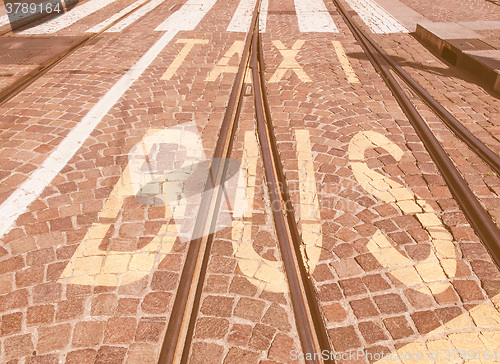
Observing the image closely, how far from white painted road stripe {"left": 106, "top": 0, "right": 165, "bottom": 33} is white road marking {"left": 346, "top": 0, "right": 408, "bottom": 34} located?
6056mm

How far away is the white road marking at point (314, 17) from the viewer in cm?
945

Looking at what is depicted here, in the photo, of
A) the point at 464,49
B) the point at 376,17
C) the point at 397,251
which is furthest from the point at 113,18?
the point at 397,251

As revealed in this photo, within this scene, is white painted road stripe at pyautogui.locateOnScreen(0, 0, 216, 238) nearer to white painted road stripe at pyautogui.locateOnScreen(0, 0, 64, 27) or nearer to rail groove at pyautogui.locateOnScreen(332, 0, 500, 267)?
rail groove at pyautogui.locateOnScreen(332, 0, 500, 267)

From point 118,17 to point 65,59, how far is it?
140 inches

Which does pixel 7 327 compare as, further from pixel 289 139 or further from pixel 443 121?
pixel 443 121

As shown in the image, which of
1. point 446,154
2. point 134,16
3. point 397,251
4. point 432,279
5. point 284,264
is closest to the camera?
point 432,279

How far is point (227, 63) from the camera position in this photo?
7.30 meters

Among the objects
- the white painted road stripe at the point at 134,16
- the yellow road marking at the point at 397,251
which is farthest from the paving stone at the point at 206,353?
the white painted road stripe at the point at 134,16

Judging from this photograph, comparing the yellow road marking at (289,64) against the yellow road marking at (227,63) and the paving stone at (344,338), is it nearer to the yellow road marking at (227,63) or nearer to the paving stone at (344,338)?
the yellow road marking at (227,63)

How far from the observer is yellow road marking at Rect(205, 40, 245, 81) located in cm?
680

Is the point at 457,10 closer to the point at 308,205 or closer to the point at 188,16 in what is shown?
the point at 188,16

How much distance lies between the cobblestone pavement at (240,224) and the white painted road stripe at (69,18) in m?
3.62

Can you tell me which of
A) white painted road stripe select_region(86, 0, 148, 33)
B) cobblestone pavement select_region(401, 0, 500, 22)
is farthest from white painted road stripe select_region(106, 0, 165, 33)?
cobblestone pavement select_region(401, 0, 500, 22)

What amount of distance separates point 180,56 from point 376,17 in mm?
5800
